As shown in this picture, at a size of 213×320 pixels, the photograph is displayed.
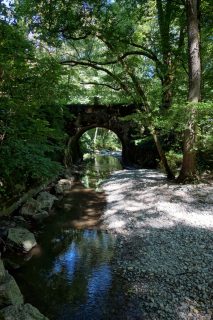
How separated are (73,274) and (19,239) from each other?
Result: 2.20m

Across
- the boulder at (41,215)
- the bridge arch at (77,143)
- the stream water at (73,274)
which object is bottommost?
the stream water at (73,274)

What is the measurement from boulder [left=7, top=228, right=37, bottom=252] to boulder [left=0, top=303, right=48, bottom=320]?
3309mm

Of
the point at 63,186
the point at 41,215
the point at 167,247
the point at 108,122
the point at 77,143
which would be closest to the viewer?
the point at 167,247

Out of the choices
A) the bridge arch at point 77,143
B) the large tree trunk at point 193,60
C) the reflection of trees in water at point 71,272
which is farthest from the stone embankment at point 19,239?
the bridge arch at point 77,143

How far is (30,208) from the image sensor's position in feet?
36.8

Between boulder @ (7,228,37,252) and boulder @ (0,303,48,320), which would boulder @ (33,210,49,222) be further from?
boulder @ (0,303,48,320)

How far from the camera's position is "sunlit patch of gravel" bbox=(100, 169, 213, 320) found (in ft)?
18.0

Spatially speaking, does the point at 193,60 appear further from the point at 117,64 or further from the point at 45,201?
the point at 45,201

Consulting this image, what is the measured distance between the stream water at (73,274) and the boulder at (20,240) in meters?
0.23

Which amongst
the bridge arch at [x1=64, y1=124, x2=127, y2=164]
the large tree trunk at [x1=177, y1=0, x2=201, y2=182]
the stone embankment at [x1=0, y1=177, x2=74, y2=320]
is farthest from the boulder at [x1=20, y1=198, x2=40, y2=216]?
the bridge arch at [x1=64, y1=124, x2=127, y2=164]

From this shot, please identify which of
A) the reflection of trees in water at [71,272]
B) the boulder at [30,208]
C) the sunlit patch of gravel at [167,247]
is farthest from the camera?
the boulder at [30,208]

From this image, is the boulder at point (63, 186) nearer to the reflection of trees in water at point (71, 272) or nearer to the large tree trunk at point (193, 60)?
the reflection of trees in water at point (71, 272)

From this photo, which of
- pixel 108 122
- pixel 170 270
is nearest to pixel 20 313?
pixel 170 270

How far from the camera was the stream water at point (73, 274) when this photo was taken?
18.1 ft
